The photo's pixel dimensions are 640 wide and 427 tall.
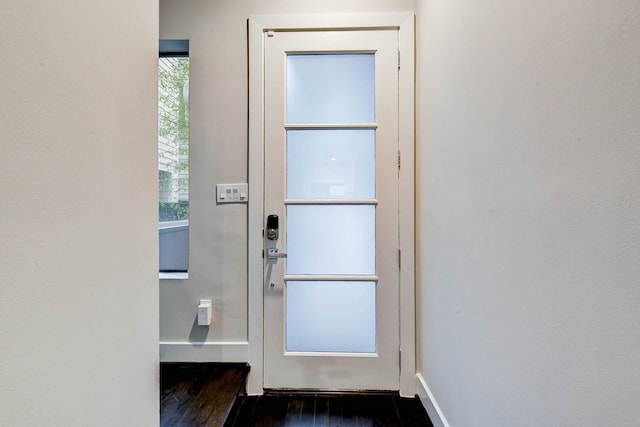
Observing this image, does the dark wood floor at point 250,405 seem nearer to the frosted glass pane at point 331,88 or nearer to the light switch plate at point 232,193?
the light switch plate at point 232,193

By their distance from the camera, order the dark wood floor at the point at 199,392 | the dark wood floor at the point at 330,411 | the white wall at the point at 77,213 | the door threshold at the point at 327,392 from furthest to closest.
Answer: the door threshold at the point at 327,392
the dark wood floor at the point at 330,411
the dark wood floor at the point at 199,392
the white wall at the point at 77,213

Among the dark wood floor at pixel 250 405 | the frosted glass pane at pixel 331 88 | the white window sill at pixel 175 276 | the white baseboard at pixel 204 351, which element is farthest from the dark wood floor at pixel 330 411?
the frosted glass pane at pixel 331 88

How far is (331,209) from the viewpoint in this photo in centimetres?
186

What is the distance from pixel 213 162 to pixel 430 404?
1.88 m

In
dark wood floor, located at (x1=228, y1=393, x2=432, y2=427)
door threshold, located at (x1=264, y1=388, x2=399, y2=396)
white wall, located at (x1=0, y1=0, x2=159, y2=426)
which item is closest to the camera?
white wall, located at (x1=0, y1=0, x2=159, y2=426)

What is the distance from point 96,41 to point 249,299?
1.48 m

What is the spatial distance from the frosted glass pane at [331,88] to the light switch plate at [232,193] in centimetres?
53

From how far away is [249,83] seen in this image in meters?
1.84

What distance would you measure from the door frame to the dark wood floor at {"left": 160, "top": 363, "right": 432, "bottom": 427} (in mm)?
115

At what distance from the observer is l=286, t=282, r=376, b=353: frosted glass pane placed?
5.96ft

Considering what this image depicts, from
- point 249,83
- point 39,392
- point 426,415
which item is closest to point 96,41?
point 39,392

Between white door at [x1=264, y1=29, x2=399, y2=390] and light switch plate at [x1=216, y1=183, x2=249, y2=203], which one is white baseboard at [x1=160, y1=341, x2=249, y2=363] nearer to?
white door at [x1=264, y1=29, x2=399, y2=390]

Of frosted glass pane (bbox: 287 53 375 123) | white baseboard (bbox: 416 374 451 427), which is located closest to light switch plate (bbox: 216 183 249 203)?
frosted glass pane (bbox: 287 53 375 123)

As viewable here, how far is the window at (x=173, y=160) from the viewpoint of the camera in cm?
202
